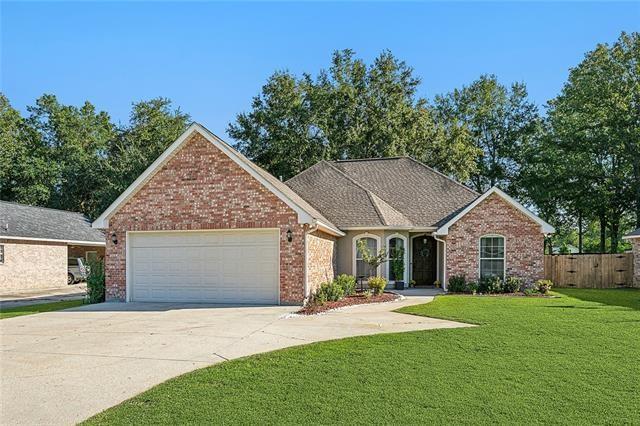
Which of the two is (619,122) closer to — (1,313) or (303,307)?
(303,307)

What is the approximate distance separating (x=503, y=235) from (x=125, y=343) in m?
14.6

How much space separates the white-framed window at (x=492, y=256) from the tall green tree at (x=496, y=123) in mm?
22451

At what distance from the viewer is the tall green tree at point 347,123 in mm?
36375

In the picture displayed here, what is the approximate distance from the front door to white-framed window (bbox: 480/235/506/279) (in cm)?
352

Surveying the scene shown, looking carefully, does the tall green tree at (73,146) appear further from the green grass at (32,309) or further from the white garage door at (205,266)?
the white garage door at (205,266)

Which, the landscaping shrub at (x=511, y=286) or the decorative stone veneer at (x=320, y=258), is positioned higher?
the decorative stone veneer at (x=320, y=258)

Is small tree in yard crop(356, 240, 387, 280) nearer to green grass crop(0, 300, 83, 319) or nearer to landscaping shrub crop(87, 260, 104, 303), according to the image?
landscaping shrub crop(87, 260, 104, 303)

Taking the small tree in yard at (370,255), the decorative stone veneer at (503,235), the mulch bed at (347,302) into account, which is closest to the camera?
the mulch bed at (347,302)

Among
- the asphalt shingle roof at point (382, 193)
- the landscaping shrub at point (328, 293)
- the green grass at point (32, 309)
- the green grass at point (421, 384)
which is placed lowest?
the green grass at point (32, 309)

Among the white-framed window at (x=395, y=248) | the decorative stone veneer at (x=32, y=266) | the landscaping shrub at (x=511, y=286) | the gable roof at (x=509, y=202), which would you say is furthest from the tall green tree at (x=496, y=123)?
the decorative stone veneer at (x=32, y=266)

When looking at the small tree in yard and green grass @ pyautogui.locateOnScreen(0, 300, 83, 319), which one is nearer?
green grass @ pyautogui.locateOnScreen(0, 300, 83, 319)

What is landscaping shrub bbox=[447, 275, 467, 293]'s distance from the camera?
722 inches

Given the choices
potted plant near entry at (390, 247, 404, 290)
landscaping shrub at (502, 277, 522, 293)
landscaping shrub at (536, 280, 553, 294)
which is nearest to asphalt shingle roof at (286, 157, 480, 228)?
potted plant near entry at (390, 247, 404, 290)

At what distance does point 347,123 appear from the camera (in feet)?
126
